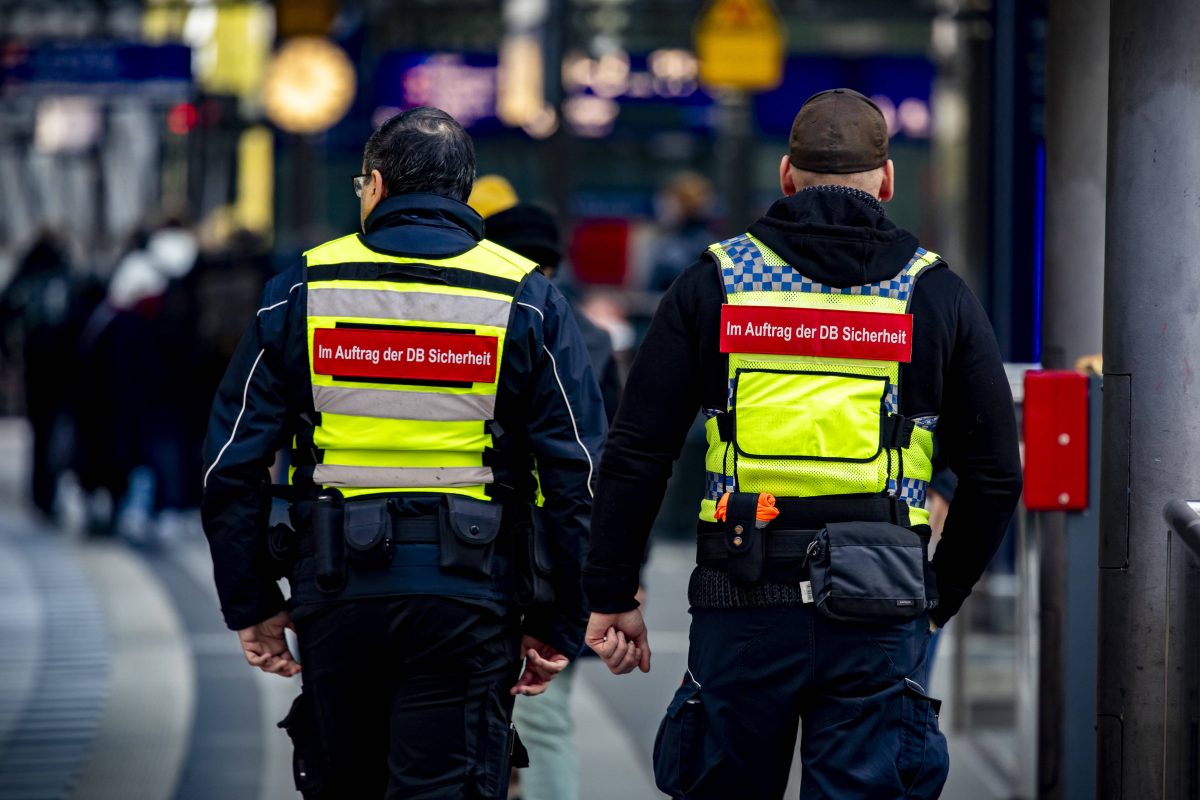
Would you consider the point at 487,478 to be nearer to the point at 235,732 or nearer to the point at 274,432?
the point at 274,432

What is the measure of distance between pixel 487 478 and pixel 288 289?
1.82 feet

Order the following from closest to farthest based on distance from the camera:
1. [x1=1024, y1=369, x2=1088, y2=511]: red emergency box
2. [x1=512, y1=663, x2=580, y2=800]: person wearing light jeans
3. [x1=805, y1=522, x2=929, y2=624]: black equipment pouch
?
[x1=805, y1=522, x2=929, y2=624]: black equipment pouch
[x1=1024, y1=369, x2=1088, y2=511]: red emergency box
[x1=512, y1=663, x2=580, y2=800]: person wearing light jeans

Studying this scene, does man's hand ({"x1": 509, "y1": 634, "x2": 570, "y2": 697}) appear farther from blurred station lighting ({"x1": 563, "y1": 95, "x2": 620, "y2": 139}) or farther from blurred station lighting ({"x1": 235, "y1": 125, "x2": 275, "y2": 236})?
blurred station lighting ({"x1": 235, "y1": 125, "x2": 275, "y2": 236})

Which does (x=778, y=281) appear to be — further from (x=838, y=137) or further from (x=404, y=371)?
(x=404, y=371)

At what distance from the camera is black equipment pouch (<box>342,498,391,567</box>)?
4062mm

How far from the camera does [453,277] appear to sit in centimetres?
424

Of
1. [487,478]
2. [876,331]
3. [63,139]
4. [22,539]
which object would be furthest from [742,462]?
[63,139]

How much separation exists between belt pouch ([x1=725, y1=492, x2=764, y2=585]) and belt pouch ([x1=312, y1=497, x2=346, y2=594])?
31.0 inches

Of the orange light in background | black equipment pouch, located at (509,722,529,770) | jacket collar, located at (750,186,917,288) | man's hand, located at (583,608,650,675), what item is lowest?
black equipment pouch, located at (509,722,529,770)

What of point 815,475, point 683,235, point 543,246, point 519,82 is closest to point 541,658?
point 815,475

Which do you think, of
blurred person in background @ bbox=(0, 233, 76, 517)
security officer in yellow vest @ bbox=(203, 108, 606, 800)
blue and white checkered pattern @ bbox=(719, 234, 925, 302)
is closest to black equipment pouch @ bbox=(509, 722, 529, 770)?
security officer in yellow vest @ bbox=(203, 108, 606, 800)

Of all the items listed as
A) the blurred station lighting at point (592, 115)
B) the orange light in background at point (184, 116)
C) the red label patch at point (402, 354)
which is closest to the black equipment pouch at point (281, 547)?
the red label patch at point (402, 354)

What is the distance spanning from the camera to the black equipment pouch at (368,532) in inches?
160

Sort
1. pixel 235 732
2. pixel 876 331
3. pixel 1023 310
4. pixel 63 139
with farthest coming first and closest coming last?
pixel 63 139 < pixel 1023 310 < pixel 235 732 < pixel 876 331
